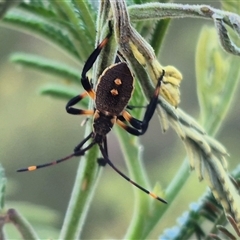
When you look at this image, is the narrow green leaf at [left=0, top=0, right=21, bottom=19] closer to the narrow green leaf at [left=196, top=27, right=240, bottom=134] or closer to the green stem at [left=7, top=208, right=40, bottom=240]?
the green stem at [left=7, top=208, right=40, bottom=240]

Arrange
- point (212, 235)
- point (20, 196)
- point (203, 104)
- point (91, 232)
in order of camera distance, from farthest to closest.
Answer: point (20, 196) < point (91, 232) < point (203, 104) < point (212, 235)

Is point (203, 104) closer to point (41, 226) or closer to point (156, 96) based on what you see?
point (156, 96)

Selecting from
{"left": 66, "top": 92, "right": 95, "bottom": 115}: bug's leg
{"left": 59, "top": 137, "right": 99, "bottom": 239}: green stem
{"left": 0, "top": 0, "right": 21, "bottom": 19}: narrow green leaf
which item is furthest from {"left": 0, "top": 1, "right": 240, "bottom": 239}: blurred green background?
{"left": 0, "top": 0, "right": 21, "bottom": 19}: narrow green leaf

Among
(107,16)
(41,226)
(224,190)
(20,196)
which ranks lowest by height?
(20,196)

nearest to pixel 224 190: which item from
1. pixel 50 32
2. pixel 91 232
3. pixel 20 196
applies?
pixel 50 32

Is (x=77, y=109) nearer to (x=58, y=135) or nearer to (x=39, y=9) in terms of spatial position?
(x=39, y=9)

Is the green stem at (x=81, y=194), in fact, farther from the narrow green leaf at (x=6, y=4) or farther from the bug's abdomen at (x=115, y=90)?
the narrow green leaf at (x=6, y=4)

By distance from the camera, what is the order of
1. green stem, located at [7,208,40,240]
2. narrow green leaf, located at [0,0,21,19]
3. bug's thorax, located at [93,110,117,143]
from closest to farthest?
narrow green leaf, located at [0,0,21,19] → green stem, located at [7,208,40,240] → bug's thorax, located at [93,110,117,143]
